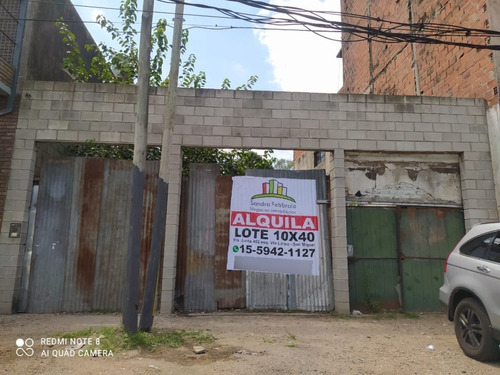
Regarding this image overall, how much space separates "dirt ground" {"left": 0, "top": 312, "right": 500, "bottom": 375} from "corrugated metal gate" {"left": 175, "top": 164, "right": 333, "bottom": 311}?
36cm

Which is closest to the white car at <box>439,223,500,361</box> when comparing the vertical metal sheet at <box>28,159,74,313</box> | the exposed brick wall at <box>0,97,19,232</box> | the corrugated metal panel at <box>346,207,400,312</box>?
the corrugated metal panel at <box>346,207,400,312</box>

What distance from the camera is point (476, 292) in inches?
175

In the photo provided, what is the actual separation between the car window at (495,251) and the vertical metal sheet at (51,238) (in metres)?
7.33

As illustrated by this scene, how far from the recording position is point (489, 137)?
26.2ft

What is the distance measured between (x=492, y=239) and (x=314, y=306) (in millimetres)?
3715

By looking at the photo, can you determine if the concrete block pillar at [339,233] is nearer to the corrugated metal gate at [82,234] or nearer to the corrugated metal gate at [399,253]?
the corrugated metal gate at [399,253]

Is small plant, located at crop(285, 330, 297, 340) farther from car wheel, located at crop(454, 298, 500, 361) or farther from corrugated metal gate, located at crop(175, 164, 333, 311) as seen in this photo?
car wheel, located at crop(454, 298, 500, 361)

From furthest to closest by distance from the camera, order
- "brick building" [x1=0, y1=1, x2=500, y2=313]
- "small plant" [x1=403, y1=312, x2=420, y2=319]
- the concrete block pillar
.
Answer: "brick building" [x1=0, y1=1, x2=500, y2=313] → the concrete block pillar → "small plant" [x1=403, y1=312, x2=420, y2=319]

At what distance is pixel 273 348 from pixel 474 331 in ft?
8.49

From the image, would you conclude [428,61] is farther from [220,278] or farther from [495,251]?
[220,278]

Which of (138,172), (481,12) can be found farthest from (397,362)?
(481,12)

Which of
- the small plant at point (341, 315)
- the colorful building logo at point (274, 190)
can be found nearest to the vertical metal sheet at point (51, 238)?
the colorful building logo at point (274, 190)

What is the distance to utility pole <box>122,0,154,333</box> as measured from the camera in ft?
16.5

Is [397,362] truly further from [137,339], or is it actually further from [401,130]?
[401,130]
